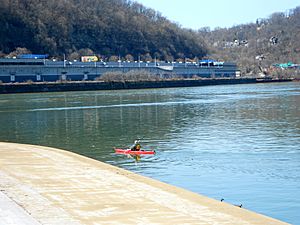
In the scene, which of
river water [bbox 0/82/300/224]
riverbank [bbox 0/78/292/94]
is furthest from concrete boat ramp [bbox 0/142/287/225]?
riverbank [bbox 0/78/292/94]

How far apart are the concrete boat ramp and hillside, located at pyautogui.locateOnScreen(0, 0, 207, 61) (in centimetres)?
11618

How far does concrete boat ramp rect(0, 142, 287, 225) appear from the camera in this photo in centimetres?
999

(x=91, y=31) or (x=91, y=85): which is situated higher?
(x=91, y=31)

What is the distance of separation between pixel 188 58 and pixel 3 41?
221ft

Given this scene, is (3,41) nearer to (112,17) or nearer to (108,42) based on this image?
(108,42)

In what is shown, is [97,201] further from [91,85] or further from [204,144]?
[91,85]

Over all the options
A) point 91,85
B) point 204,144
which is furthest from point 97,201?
point 91,85

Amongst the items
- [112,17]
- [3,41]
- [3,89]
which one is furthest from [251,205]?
[112,17]

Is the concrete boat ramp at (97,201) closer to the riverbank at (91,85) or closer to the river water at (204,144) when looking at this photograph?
the river water at (204,144)

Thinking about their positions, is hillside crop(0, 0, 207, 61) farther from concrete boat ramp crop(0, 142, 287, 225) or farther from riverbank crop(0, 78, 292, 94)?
concrete boat ramp crop(0, 142, 287, 225)

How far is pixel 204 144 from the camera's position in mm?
23859

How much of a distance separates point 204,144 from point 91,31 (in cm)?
13643

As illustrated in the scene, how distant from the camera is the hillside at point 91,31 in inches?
Result: 5369

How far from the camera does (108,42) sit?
15862 centimetres
